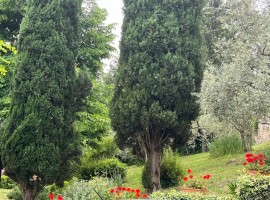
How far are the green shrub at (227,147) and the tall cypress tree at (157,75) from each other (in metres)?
5.17

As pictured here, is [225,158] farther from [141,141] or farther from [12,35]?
[12,35]

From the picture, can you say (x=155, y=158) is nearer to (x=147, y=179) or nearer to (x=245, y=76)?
(x=147, y=179)

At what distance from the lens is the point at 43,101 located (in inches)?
336

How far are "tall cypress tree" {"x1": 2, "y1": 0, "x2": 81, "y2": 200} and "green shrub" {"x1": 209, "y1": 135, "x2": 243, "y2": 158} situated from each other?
7949 mm

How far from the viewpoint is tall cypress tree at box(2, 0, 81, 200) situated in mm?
8312

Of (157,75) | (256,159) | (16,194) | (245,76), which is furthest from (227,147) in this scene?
(16,194)

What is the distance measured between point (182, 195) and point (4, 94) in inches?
310

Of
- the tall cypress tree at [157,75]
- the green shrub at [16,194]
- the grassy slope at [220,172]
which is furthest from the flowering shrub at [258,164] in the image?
the green shrub at [16,194]

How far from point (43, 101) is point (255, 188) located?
5104 millimetres

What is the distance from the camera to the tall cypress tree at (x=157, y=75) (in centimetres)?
970

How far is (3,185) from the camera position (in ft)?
49.1

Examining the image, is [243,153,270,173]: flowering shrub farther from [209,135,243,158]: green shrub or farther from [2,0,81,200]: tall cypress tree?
[209,135,243,158]: green shrub

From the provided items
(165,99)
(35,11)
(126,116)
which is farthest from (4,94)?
(165,99)

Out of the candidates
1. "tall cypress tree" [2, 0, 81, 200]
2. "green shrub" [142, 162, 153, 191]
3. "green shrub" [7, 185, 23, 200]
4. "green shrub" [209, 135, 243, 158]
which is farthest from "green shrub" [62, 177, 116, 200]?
"green shrub" [209, 135, 243, 158]
